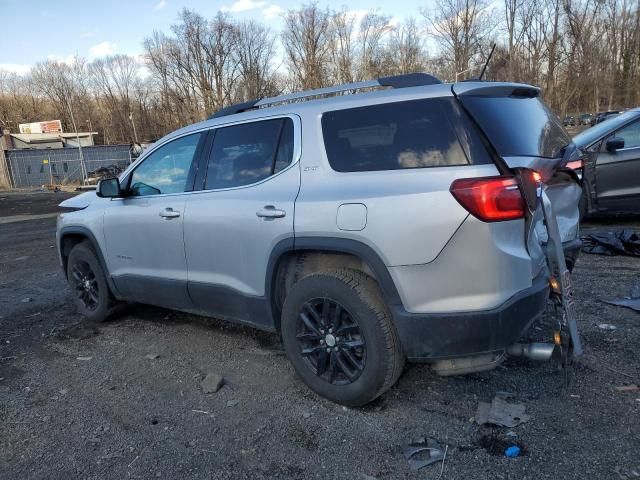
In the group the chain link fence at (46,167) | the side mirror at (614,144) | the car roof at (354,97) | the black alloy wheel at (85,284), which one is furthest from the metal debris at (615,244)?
the chain link fence at (46,167)

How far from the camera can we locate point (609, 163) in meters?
7.04

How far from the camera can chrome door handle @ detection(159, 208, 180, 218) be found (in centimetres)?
390

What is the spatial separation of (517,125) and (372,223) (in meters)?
1.07

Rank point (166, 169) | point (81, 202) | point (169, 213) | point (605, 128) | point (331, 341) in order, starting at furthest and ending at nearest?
point (605, 128) < point (81, 202) < point (166, 169) < point (169, 213) < point (331, 341)

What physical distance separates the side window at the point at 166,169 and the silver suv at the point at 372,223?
0.04 meters

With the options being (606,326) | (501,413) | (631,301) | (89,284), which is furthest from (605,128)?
(89,284)

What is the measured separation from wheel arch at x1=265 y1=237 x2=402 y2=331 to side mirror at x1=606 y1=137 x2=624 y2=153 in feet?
18.7

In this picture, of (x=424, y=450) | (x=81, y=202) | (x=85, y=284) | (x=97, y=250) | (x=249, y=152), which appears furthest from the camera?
(x=85, y=284)

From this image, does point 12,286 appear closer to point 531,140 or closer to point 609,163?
point 531,140

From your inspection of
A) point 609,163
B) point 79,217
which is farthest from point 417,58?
point 79,217

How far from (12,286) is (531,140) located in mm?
6615

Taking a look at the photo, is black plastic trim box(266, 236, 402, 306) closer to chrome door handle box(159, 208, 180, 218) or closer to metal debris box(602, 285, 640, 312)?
chrome door handle box(159, 208, 180, 218)

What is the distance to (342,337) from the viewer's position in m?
3.04

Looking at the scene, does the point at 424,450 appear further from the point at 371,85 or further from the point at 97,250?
the point at 97,250
